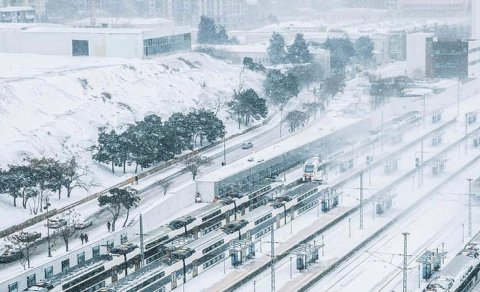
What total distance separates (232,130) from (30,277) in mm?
9358

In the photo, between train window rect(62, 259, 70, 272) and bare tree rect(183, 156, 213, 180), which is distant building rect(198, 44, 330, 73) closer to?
bare tree rect(183, 156, 213, 180)

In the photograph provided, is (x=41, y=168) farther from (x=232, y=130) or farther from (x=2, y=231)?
(x=232, y=130)

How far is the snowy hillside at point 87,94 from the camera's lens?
15.5m

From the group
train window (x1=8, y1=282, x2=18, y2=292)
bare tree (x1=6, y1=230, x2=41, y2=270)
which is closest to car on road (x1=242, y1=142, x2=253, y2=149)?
bare tree (x1=6, y1=230, x2=41, y2=270)

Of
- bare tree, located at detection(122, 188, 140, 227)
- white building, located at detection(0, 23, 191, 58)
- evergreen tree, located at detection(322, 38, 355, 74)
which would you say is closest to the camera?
bare tree, located at detection(122, 188, 140, 227)

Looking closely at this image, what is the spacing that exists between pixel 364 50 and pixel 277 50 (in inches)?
115

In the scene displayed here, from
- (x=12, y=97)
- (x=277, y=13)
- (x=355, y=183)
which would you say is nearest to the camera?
(x=355, y=183)

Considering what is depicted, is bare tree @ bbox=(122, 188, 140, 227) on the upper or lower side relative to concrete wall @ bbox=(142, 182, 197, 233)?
upper

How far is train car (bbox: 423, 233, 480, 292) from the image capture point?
30.1ft

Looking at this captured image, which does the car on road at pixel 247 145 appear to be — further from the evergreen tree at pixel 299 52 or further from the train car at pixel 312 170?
the evergreen tree at pixel 299 52

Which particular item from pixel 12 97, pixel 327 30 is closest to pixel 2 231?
pixel 12 97

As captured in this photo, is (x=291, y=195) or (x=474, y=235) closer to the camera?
(x=474, y=235)

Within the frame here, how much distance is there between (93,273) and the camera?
9820 mm

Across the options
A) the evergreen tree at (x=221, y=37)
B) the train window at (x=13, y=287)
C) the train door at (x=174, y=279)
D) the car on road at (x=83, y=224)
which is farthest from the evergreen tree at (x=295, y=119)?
the train window at (x=13, y=287)
